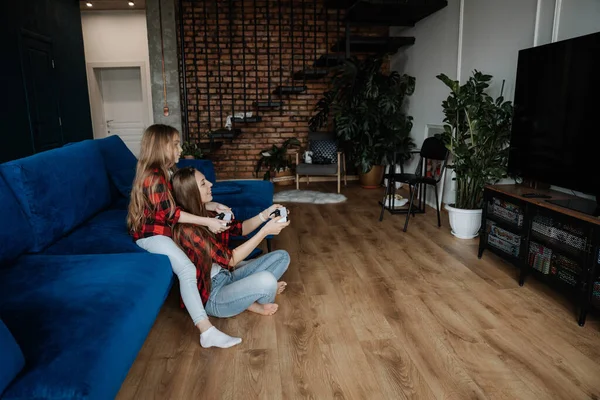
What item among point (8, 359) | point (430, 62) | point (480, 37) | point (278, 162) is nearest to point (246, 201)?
point (8, 359)

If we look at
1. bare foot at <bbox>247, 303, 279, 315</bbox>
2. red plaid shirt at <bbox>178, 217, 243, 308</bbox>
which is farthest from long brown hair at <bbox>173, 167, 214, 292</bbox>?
bare foot at <bbox>247, 303, 279, 315</bbox>

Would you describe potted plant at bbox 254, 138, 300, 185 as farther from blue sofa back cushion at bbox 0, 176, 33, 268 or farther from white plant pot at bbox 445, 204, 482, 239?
blue sofa back cushion at bbox 0, 176, 33, 268

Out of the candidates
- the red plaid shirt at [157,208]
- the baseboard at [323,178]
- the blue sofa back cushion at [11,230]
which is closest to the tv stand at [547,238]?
the red plaid shirt at [157,208]

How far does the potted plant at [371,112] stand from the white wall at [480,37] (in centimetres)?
26

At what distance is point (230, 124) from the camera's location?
6.87m

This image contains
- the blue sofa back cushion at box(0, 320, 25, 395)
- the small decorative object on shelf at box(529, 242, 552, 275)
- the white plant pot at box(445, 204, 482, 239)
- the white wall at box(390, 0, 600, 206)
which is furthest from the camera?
the white plant pot at box(445, 204, 482, 239)

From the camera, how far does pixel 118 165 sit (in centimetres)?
334

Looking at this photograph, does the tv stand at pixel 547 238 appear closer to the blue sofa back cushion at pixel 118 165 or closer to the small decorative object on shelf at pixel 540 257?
the small decorative object on shelf at pixel 540 257

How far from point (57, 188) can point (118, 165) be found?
978 mm

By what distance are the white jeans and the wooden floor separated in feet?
0.67

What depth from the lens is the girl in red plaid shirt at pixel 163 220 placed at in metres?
2.19

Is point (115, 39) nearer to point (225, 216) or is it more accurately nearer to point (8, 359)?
point (225, 216)

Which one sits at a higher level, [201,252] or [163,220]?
[163,220]

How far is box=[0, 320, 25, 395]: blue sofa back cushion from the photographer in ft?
3.64
